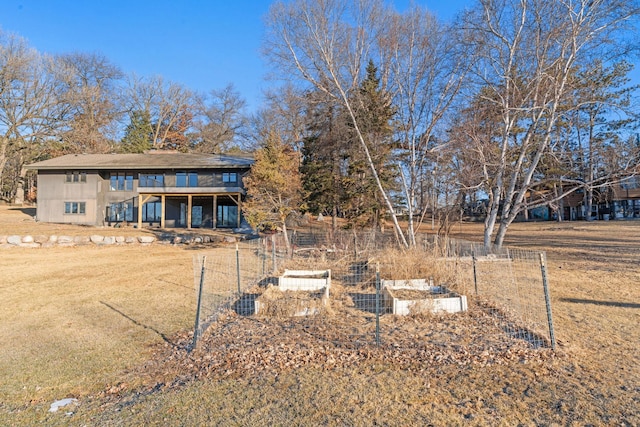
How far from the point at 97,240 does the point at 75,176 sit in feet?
33.8

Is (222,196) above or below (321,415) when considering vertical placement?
above

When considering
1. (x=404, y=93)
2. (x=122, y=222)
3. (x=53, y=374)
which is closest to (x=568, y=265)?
(x=404, y=93)

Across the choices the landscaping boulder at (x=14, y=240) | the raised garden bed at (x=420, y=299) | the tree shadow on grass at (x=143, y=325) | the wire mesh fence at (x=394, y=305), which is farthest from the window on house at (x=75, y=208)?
the raised garden bed at (x=420, y=299)

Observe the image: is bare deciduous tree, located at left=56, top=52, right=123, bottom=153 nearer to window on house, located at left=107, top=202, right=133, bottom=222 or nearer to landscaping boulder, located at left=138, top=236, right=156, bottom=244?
window on house, located at left=107, top=202, right=133, bottom=222

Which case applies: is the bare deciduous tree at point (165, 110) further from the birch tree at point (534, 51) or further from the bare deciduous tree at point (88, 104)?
the birch tree at point (534, 51)

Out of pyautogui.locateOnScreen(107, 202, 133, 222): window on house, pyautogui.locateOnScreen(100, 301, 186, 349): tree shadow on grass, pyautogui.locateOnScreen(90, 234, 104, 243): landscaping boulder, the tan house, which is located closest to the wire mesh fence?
pyautogui.locateOnScreen(100, 301, 186, 349): tree shadow on grass

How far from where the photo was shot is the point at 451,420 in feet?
9.84

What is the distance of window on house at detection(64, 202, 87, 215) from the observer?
25594 mm

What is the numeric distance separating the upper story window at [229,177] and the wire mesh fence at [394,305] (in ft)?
48.6

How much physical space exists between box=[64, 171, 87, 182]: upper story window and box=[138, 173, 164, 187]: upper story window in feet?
12.6

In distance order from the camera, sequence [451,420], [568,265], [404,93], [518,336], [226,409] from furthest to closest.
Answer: [404,93] < [568,265] < [518,336] < [226,409] < [451,420]

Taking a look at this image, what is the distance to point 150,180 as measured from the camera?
84.5 feet

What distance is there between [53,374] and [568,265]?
12.8m

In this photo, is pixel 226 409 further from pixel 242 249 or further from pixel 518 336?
pixel 242 249
